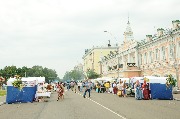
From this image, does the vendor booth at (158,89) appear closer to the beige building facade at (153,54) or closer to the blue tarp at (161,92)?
the blue tarp at (161,92)

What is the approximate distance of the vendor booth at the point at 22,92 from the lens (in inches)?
1025

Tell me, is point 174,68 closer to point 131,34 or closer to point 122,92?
point 122,92

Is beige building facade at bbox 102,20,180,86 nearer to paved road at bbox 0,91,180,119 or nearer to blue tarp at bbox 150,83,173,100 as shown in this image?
blue tarp at bbox 150,83,173,100

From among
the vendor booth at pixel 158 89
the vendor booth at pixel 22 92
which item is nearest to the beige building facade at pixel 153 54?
the vendor booth at pixel 158 89

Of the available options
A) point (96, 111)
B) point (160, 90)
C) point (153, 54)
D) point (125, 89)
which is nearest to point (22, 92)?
point (96, 111)

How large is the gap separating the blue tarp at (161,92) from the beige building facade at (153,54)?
14.4 metres

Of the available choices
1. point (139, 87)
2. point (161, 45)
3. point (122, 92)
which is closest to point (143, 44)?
A: point (161, 45)

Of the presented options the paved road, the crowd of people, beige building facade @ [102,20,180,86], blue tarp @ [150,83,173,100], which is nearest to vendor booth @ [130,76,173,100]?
blue tarp @ [150,83,173,100]

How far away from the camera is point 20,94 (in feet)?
86.3

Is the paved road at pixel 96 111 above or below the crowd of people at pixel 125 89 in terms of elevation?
below

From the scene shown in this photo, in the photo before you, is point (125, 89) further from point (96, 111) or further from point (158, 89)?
point (96, 111)

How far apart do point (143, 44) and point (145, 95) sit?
26.8m

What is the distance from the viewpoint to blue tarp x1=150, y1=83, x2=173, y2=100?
27453mm

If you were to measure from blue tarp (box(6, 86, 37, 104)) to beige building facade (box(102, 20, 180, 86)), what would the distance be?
21499mm
